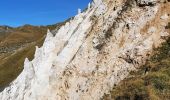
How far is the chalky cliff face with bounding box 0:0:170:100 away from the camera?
95.9 ft

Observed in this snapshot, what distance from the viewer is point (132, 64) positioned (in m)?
29.0

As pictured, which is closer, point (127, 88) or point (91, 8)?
point (127, 88)

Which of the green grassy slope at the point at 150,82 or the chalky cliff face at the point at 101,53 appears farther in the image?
the chalky cliff face at the point at 101,53

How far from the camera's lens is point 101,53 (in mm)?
30547

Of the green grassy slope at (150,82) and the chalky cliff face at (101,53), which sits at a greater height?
the chalky cliff face at (101,53)

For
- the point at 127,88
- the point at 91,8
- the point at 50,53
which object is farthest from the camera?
the point at 91,8

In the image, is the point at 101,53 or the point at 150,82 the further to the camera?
the point at 101,53

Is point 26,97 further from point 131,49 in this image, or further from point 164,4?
point 164,4

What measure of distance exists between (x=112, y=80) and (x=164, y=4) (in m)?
7.06

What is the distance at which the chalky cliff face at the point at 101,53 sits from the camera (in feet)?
95.9

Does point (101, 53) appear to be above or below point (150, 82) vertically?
above

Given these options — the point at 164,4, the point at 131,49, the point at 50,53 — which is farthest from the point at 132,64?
the point at 50,53

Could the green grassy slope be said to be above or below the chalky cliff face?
below

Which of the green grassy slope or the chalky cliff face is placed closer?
the green grassy slope
